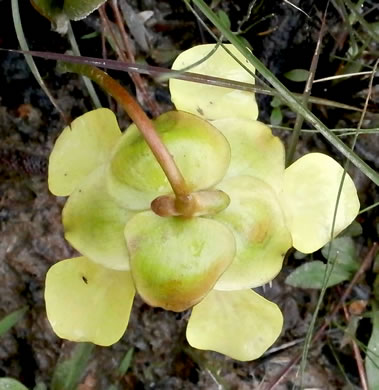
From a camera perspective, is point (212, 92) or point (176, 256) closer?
point (176, 256)

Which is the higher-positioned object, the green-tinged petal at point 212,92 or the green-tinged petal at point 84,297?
the green-tinged petal at point 212,92

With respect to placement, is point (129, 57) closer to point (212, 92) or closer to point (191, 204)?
point (212, 92)

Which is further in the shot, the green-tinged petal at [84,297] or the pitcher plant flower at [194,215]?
the green-tinged petal at [84,297]

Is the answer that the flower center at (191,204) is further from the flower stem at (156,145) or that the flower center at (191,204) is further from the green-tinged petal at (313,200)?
the green-tinged petal at (313,200)

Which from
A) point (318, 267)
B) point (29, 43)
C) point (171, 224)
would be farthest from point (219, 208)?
point (29, 43)

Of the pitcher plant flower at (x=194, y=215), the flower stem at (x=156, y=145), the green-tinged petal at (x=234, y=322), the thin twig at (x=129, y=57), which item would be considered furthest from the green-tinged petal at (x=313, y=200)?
the thin twig at (x=129, y=57)

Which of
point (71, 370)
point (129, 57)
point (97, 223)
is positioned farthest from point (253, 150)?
point (71, 370)

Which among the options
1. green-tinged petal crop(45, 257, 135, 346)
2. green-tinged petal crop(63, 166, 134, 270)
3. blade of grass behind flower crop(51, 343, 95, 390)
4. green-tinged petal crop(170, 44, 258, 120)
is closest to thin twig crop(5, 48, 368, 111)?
green-tinged petal crop(170, 44, 258, 120)
